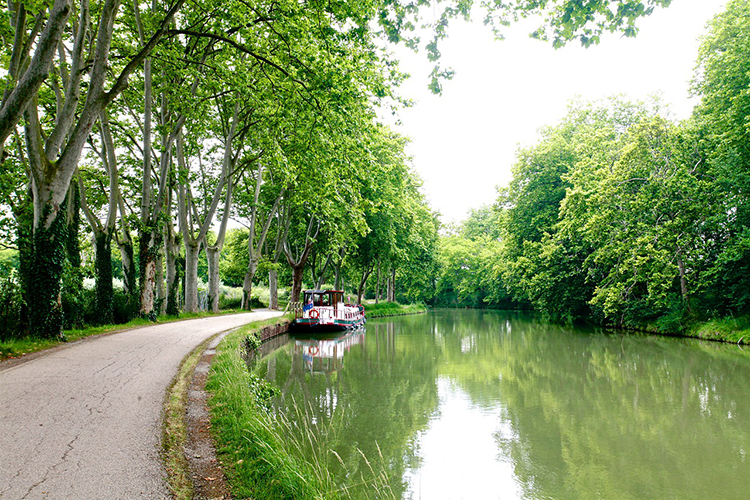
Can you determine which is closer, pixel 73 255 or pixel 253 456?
pixel 253 456

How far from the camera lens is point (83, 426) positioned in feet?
14.5

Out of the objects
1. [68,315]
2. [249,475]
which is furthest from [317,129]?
[249,475]

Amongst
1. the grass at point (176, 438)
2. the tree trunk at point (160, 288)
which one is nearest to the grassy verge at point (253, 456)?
the grass at point (176, 438)

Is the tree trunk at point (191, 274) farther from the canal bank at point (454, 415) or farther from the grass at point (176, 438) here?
the grass at point (176, 438)

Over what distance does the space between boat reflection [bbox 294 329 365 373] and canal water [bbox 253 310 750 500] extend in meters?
0.15

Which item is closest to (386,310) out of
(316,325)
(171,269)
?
(316,325)

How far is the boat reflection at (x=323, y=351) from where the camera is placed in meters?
12.5

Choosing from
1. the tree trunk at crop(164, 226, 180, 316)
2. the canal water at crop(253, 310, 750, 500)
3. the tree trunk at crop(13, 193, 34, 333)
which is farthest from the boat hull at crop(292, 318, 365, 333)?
the tree trunk at crop(13, 193, 34, 333)

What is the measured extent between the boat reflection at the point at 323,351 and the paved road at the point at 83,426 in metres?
4.74

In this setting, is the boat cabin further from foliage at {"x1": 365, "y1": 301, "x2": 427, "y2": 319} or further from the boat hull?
foliage at {"x1": 365, "y1": 301, "x2": 427, "y2": 319}

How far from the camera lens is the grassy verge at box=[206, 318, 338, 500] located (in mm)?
3559

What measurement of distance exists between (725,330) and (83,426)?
20165mm

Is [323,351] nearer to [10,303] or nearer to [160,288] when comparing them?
[160,288]

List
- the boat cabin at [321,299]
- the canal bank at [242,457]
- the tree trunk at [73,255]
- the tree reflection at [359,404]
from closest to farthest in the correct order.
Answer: the canal bank at [242,457]
the tree reflection at [359,404]
the tree trunk at [73,255]
the boat cabin at [321,299]
